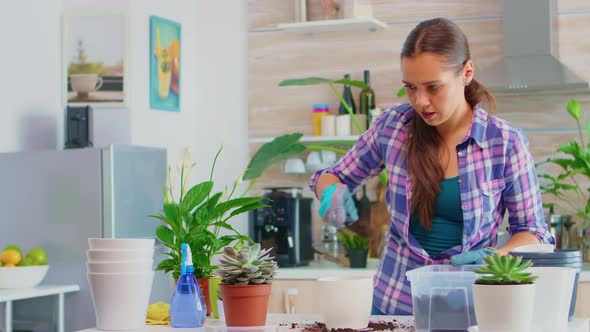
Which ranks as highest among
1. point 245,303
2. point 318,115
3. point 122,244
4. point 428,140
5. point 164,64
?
point 164,64

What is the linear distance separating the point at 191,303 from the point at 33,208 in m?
2.46

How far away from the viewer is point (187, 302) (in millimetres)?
1843

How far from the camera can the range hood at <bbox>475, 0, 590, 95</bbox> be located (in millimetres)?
4047

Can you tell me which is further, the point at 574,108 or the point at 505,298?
the point at 574,108

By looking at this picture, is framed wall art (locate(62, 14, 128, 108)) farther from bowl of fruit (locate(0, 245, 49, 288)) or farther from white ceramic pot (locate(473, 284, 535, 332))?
white ceramic pot (locate(473, 284, 535, 332))

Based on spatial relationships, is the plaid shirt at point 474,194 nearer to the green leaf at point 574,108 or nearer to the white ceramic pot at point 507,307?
the white ceramic pot at point 507,307

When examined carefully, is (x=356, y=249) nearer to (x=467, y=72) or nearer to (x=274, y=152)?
(x=274, y=152)

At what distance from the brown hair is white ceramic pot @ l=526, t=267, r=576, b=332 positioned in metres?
0.62

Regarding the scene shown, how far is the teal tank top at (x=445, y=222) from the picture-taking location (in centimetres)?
225

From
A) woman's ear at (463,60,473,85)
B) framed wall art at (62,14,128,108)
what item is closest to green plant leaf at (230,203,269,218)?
woman's ear at (463,60,473,85)

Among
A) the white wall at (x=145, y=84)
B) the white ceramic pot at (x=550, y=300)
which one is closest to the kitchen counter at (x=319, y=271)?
the white wall at (x=145, y=84)

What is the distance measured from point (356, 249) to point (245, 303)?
2433 millimetres

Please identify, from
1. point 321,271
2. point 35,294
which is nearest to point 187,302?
point 35,294

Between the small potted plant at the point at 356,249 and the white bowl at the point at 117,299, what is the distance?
2408 mm
